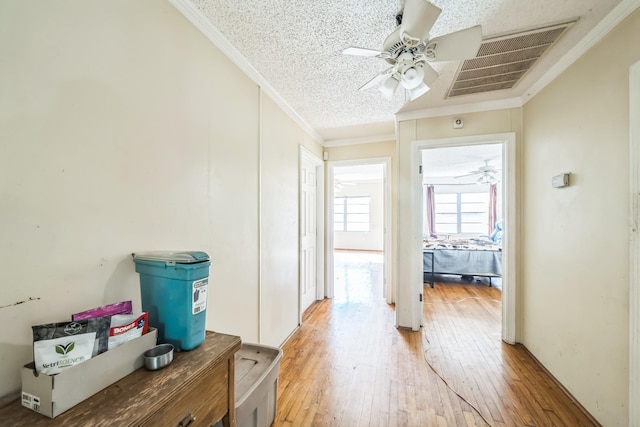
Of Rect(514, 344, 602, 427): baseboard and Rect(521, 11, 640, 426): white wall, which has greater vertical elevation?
Rect(521, 11, 640, 426): white wall

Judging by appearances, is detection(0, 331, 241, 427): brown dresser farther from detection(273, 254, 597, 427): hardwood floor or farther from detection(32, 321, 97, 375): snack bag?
detection(273, 254, 597, 427): hardwood floor

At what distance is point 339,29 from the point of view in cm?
152

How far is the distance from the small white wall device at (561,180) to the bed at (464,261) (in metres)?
2.56

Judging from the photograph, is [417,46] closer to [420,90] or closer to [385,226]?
[420,90]

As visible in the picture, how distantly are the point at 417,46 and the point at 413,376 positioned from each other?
94.0 inches

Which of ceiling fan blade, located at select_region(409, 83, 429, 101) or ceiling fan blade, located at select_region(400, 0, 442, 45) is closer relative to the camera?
ceiling fan blade, located at select_region(400, 0, 442, 45)

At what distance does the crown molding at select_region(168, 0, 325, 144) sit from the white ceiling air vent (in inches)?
63.6

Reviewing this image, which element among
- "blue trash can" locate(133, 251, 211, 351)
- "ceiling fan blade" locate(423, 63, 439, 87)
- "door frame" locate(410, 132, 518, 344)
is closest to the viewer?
"blue trash can" locate(133, 251, 211, 351)

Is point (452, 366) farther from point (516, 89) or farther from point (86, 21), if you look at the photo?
point (86, 21)

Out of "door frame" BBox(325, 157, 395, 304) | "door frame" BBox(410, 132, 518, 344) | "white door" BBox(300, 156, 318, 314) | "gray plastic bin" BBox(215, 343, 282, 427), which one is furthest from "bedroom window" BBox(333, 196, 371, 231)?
"gray plastic bin" BBox(215, 343, 282, 427)

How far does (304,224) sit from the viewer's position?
10.8 ft

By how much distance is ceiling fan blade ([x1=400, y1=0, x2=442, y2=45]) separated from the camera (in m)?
1.10

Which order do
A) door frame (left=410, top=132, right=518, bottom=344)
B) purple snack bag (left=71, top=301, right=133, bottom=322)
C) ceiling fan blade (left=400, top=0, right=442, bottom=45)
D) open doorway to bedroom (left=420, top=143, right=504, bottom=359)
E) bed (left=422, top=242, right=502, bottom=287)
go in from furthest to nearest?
bed (left=422, top=242, right=502, bottom=287) → open doorway to bedroom (left=420, top=143, right=504, bottom=359) → door frame (left=410, top=132, right=518, bottom=344) → ceiling fan blade (left=400, top=0, right=442, bottom=45) → purple snack bag (left=71, top=301, right=133, bottom=322)

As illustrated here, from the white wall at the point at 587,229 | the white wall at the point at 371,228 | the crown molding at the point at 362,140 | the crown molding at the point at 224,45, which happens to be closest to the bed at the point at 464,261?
the crown molding at the point at 362,140
